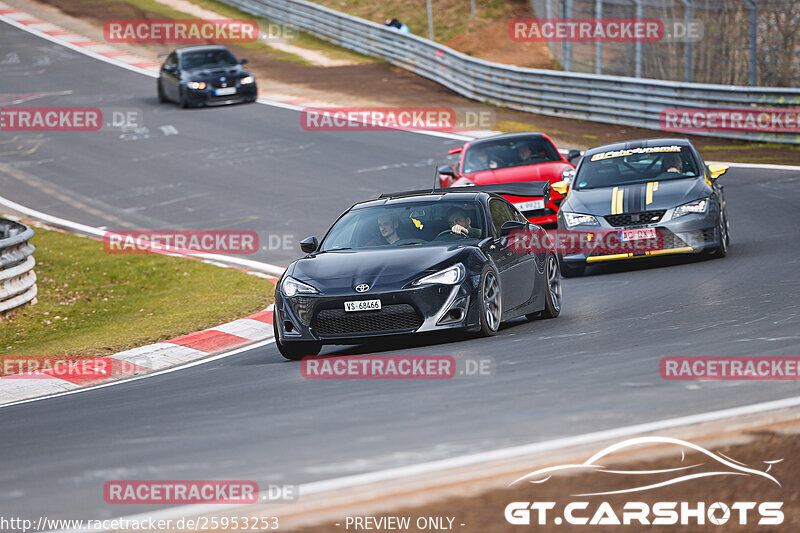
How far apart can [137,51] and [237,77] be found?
11677mm

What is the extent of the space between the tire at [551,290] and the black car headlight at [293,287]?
2691 millimetres

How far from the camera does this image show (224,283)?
15.2 m

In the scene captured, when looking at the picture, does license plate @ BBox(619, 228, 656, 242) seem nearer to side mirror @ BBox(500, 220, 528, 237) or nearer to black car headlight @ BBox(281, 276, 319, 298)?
side mirror @ BBox(500, 220, 528, 237)

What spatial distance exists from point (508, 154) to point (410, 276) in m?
9.19

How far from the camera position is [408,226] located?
1031 cm

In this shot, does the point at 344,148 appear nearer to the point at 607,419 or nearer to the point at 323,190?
the point at 323,190

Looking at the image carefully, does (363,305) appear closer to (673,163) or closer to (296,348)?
(296,348)

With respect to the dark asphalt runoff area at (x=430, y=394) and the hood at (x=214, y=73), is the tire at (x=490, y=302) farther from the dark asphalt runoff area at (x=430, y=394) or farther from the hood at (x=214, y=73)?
the hood at (x=214, y=73)

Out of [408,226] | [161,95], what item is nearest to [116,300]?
[408,226]

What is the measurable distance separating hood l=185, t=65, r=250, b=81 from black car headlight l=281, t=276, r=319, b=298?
22.1 m
